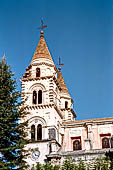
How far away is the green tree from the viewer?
20391 mm

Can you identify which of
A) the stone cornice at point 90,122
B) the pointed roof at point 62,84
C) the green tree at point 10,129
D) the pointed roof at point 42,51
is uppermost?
the pointed roof at point 42,51

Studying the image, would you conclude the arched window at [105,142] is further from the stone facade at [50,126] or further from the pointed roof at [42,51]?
the pointed roof at [42,51]

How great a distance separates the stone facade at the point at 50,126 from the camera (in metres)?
34.7

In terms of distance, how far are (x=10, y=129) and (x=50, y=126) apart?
51.2 feet

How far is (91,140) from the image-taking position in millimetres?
36281

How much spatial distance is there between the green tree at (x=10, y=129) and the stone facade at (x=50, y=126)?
12.5 m

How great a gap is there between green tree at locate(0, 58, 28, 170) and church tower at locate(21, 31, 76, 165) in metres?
11.6

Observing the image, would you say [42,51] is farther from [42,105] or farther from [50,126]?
[50,126]

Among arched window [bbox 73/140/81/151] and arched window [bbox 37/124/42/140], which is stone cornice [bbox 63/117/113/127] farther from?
arched window [bbox 37/124/42/140]

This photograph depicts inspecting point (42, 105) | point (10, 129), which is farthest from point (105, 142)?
point (10, 129)

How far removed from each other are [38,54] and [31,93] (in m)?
5.81

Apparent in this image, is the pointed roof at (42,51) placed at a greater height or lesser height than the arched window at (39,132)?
greater

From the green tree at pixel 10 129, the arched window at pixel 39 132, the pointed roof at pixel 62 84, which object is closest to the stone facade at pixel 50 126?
the arched window at pixel 39 132

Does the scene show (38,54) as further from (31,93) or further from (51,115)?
(51,115)
